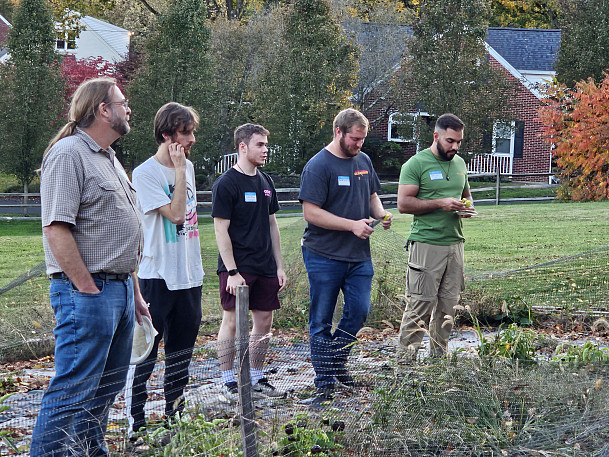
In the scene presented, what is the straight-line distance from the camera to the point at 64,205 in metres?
3.33

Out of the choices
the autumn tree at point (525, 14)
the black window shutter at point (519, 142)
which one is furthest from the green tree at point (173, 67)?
the autumn tree at point (525, 14)

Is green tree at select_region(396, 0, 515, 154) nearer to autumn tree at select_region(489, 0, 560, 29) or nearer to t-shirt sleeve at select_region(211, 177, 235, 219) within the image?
autumn tree at select_region(489, 0, 560, 29)

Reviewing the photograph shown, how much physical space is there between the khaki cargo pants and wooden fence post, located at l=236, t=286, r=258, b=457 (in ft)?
7.98

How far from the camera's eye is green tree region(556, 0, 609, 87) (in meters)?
25.8

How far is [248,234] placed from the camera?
5.76m

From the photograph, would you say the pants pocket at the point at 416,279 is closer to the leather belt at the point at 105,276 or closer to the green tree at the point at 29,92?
the leather belt at the point at 105,276

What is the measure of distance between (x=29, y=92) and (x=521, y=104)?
57.5 feet

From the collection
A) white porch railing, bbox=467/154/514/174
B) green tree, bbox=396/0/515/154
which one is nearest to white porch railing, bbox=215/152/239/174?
green tree, bbox=396/0/515/154

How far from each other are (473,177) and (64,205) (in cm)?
2867

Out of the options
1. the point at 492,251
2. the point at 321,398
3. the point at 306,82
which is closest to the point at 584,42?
the point at 306,82

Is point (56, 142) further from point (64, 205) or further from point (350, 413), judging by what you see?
point (350, 413)

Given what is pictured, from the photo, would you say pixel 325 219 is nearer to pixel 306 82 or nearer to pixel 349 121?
pixel 349 121

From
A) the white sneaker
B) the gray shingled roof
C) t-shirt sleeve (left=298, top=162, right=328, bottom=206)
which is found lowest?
the white sneaker

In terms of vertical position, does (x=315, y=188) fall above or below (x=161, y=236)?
above
